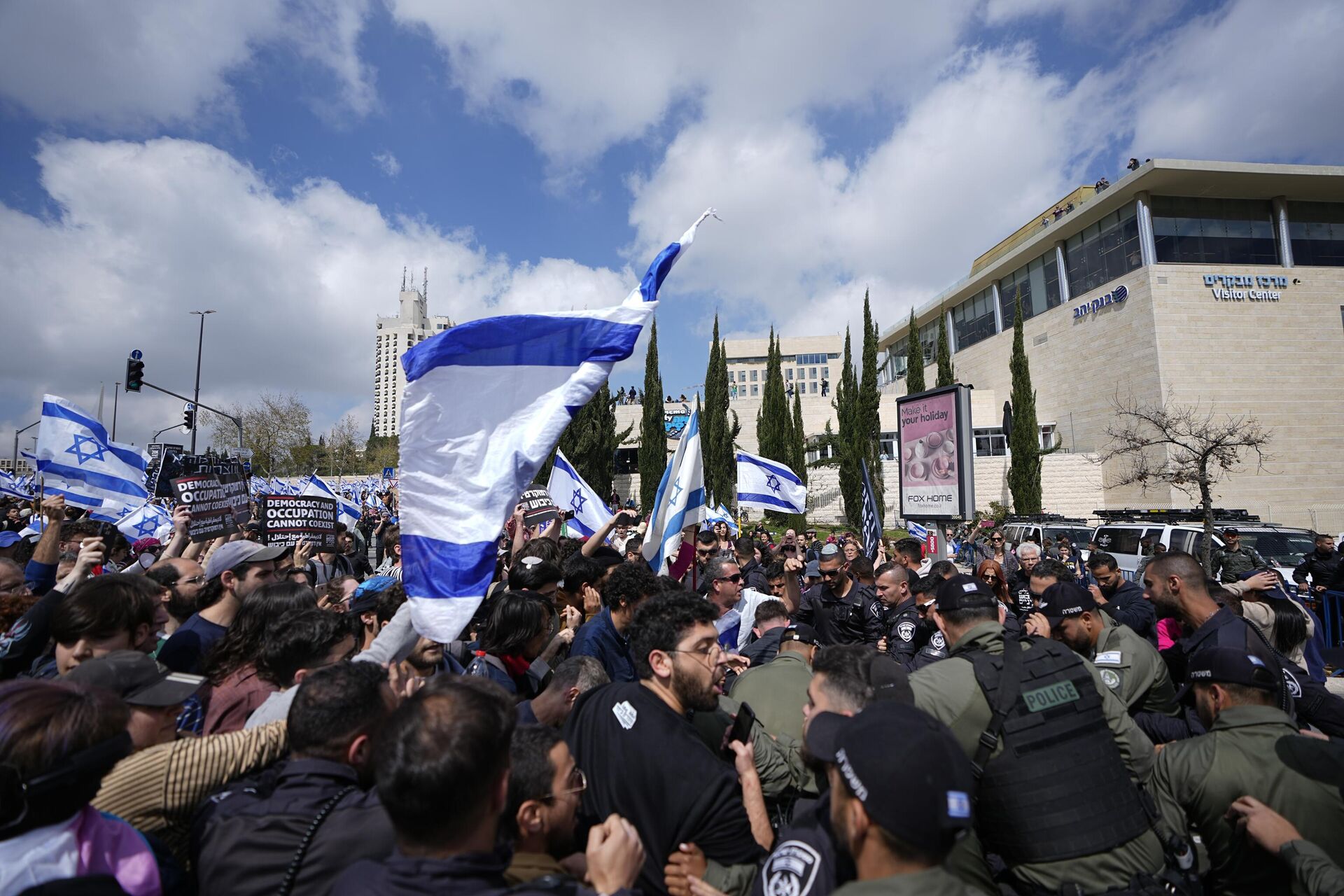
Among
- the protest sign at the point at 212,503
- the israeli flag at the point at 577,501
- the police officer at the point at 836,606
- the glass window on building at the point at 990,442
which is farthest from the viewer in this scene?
the glass window on building at the point at 990,442

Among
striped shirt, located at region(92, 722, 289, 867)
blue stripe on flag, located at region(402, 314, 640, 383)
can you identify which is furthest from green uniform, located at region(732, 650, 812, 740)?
striped shirt, located at region(92, 722, 289, 867)

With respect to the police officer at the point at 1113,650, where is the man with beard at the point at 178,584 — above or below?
above

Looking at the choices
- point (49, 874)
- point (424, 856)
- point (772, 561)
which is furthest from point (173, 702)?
point (772, 561)

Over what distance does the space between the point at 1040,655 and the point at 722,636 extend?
3.44 m

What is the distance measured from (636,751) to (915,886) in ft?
3.88

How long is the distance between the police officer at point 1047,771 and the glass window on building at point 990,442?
4055cm

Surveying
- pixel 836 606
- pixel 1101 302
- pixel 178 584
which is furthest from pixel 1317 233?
pixel 178 584

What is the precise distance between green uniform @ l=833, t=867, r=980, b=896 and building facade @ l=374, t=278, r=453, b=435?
168 meters

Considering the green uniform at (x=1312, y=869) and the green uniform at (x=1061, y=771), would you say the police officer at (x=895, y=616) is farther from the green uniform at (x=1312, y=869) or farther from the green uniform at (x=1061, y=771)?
the green uniform at (x=1312, y=869)

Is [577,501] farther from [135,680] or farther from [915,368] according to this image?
[915,368]

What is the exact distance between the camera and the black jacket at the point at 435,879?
1.62 metres

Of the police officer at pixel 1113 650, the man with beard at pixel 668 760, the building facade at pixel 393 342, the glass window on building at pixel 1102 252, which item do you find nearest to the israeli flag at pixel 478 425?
the man with beard at pixel 668 760

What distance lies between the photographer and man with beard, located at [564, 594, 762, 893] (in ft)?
8.04

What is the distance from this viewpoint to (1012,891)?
2.79 metres
